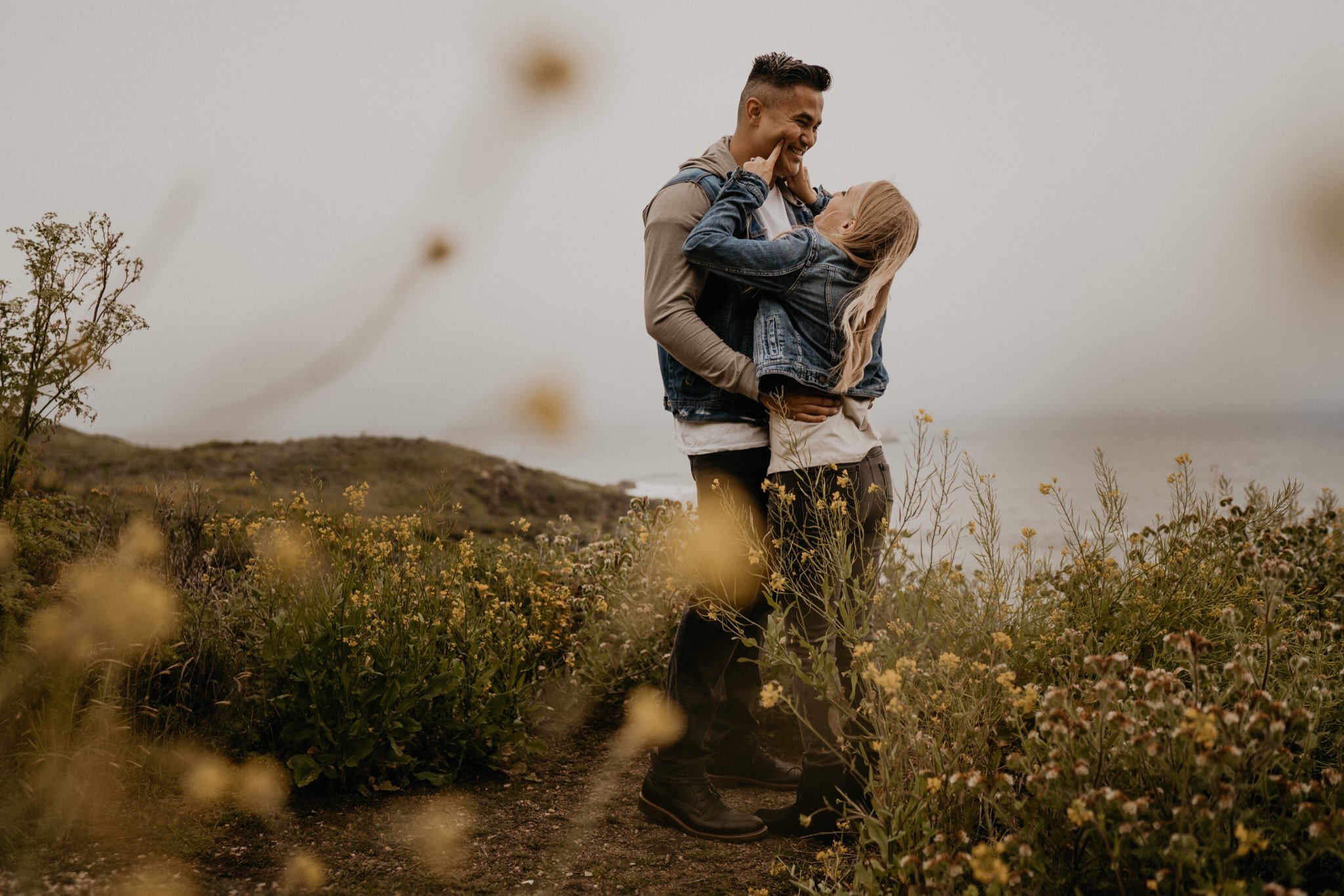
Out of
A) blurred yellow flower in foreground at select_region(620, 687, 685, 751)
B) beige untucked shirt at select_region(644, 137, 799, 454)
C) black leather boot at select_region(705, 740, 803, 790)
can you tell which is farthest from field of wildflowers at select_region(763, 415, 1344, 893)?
blurred yellow flower in foreground at select_region(620, 687, 685, 751)

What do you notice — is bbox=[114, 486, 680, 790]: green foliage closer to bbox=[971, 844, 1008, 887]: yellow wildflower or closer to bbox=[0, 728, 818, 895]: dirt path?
bbox=[0, 728, 818, 895]: dirt path

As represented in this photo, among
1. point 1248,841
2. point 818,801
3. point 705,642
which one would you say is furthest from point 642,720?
point 1248,841

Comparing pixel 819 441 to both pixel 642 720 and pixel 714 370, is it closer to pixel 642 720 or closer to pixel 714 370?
pixel 714 370

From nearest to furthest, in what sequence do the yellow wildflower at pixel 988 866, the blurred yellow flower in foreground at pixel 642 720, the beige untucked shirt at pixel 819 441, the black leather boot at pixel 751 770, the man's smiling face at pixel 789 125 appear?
the yellow wildflower at pixel 988 866 → the beige untucked shirt at pixel 819 441 → the man's smiling face at pixel 789 125 → the black leather boot at pixel 751 770 → the blurred yellow flower in foreground at pixel 642 720

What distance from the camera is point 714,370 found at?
277 cm

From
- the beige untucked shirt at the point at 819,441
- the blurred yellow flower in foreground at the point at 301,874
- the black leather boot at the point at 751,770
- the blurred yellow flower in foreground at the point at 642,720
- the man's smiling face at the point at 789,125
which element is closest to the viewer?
the blurred yellow flower in foreground at the point at 301,874

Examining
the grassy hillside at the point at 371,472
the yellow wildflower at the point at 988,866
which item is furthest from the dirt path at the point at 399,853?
the grassy hillside at the point at 371,472

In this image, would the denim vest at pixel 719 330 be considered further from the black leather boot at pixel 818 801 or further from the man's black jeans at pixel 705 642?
the black leather boot at pixel 818 801

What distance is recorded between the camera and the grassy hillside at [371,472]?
34.7 feet

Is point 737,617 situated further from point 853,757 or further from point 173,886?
point 173,886

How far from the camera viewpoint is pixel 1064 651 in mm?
3250

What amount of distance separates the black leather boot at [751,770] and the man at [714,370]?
0.46 meters

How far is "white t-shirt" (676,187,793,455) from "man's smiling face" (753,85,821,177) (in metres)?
0.15

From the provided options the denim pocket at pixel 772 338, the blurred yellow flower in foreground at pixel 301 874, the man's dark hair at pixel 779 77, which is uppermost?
the man's dark hair at pixel 779 77
